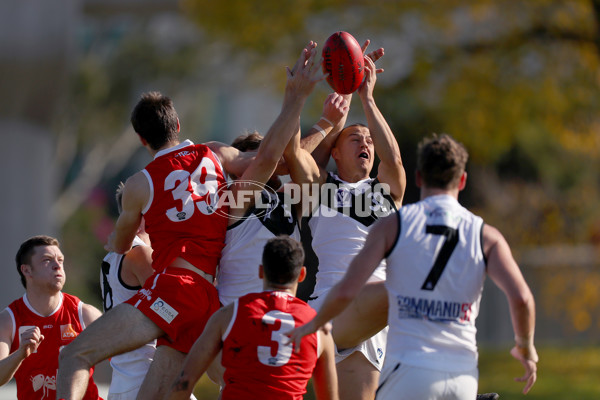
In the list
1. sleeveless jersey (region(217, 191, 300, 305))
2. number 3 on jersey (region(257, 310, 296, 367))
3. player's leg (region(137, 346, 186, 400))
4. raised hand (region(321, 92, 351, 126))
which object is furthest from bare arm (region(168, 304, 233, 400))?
raised hand (region(321, 92, 351, 126))

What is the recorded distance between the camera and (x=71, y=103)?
33.5m

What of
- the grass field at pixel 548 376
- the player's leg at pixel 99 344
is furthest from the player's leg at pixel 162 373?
the grass field at pixel 548 376

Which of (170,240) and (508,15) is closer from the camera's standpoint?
(170,240)

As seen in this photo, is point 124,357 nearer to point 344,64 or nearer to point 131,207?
point 131,207

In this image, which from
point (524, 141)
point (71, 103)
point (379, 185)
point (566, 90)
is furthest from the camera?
point (71, 103)

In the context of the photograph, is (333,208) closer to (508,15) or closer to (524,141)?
(508,15)

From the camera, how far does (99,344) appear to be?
5.27 meters

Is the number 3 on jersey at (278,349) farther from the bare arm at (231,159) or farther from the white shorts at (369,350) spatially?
the bare arm at (231,159)

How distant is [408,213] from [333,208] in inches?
67.7

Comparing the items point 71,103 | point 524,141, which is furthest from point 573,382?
point 71,103

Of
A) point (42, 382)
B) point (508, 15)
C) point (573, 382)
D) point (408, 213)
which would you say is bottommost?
point (573, 382)

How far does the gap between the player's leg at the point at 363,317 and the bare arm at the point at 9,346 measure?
1.89 meters

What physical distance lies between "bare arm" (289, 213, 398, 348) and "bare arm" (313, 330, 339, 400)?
312 mm

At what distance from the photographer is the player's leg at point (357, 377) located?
612 cm
